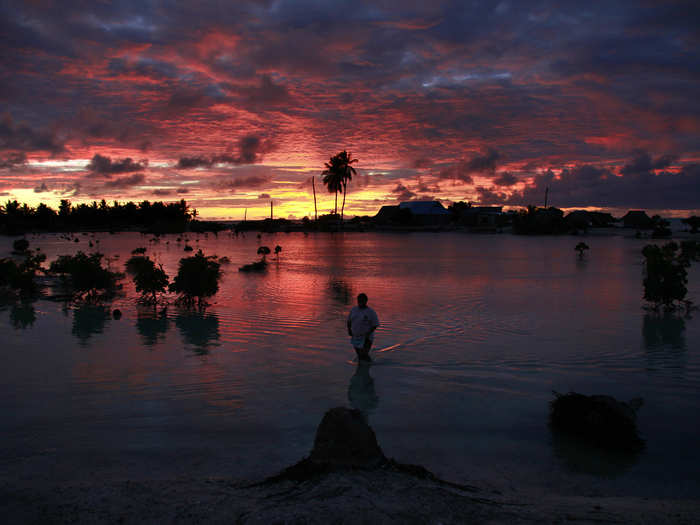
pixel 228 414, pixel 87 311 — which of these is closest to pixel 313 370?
pixel 228 414

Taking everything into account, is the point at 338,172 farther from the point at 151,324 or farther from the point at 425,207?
the point at 151,324

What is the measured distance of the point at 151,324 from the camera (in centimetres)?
1532

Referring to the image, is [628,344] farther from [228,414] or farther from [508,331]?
[228,414]

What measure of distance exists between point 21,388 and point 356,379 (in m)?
6.65

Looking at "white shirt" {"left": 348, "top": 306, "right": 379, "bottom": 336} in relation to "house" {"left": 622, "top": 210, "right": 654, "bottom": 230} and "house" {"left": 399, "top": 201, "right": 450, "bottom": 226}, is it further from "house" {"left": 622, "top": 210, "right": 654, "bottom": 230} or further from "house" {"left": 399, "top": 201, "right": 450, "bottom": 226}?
"house" {"left": 622, "top": 210, "right": 654, "bottom": 230}

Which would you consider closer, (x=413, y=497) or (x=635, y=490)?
(x=413, y=497)

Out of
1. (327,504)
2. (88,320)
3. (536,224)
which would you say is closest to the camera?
(327,504)

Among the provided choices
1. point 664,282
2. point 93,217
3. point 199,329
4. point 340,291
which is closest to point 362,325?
point 199,329

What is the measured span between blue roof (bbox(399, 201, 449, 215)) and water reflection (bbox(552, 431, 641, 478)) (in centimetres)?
10107

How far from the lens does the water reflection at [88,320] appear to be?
14.0 m

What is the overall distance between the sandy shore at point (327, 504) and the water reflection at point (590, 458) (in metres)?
0.75

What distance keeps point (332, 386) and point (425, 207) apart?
333 feet

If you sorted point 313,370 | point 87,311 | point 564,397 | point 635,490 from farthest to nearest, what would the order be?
1. point 87,311
2. point 313,370
3. point 564,397
4. point 635,490

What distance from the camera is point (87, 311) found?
57.6 ft
